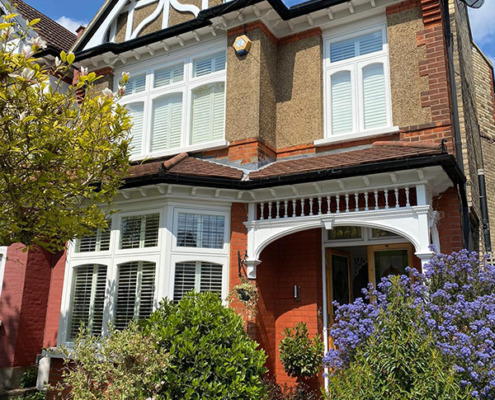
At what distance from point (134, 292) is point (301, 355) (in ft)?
10.3

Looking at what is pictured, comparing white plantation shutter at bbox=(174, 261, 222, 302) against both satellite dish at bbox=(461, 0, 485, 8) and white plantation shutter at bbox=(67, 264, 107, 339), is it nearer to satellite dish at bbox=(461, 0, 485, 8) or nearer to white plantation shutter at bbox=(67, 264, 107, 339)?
white plantation shutter at bbox=(67, 264, 107, 339)

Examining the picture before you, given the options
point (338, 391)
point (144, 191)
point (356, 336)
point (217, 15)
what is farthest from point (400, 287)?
point (217, 15)

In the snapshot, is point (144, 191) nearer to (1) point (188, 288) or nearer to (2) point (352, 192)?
(1) point (188, 288)

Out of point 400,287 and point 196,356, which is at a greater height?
point 400,287

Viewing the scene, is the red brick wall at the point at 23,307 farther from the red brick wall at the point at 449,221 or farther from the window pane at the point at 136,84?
the red brick wall at the point at 449,221

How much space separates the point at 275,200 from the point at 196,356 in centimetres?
311

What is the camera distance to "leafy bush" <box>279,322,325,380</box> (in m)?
7.43

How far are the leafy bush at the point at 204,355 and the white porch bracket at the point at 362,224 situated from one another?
1783 millimetres

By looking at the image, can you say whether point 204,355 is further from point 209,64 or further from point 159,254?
point 209,64

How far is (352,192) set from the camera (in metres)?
7.15

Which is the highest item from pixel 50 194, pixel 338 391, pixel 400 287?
pixel 50 194

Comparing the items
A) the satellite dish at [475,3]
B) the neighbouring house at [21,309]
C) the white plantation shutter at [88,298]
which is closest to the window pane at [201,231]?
the white plantation shutter at [88,298]

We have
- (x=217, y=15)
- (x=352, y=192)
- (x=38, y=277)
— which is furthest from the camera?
(x=38, y=277)

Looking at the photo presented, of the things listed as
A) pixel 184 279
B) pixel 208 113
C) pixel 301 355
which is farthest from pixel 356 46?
pixel 301 355
